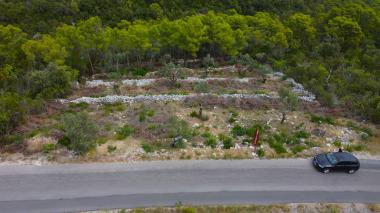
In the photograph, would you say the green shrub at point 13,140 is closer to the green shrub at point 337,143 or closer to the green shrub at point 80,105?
the green shrub at point 80,105

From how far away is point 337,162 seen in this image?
25.5 meters

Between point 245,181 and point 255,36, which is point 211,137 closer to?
point 245,181

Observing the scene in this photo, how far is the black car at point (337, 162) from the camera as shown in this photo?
2555 cm

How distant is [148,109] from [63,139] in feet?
26.3

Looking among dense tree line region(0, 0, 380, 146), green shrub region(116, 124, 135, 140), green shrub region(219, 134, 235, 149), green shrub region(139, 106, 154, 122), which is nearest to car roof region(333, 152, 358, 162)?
green shrub region(219, 134, 235, 149)

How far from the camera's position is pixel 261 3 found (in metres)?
76.8

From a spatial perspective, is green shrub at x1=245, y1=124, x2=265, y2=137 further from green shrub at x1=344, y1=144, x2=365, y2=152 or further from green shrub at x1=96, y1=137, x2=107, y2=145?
green shrub at x1=96, y1=137, x2=107, y2=145

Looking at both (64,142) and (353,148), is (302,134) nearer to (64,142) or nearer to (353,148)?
(353,148)

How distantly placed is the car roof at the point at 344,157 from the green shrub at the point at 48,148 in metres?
19.4

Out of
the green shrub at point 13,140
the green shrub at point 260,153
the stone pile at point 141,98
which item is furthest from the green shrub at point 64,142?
the green shrub at point 260,153

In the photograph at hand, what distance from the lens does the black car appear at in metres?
25.5

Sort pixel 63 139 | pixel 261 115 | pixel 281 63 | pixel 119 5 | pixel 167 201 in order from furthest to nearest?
1. pixel 119 5
2. pixel 281 63
3. pixel 261 115
4. pixel 63 139
5. pixel 167 201

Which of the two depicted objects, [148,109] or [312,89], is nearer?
[148,109]

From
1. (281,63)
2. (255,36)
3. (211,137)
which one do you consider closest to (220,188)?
(211,137)
